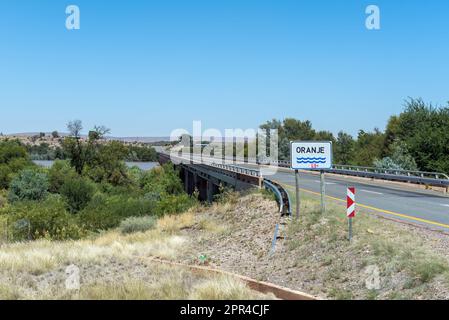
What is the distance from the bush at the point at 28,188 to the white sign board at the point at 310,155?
57017 mm

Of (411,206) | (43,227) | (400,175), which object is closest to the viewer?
(411,206)

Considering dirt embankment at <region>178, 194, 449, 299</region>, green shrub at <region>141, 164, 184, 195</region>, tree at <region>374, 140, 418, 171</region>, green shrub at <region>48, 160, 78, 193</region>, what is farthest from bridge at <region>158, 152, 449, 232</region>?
green shrub at <region>48, 160, 78, 193</region>

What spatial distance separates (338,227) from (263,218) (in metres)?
5.33

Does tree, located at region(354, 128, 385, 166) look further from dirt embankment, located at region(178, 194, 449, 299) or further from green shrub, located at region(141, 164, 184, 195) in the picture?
dirt embankment, located at region(178, 194, 449, 299)

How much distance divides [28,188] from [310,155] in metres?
59.2

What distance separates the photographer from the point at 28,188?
6725 centimetres

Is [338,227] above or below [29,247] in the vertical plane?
above

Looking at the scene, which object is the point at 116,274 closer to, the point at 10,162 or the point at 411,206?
the point at 411,206

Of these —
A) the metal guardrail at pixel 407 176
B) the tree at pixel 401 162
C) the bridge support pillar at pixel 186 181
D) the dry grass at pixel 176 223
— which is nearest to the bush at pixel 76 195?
the bridge support pillar at pixel 186 181

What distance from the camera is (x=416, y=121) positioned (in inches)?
2469

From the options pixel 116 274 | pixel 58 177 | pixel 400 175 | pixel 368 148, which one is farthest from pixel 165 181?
pixel 116 274
